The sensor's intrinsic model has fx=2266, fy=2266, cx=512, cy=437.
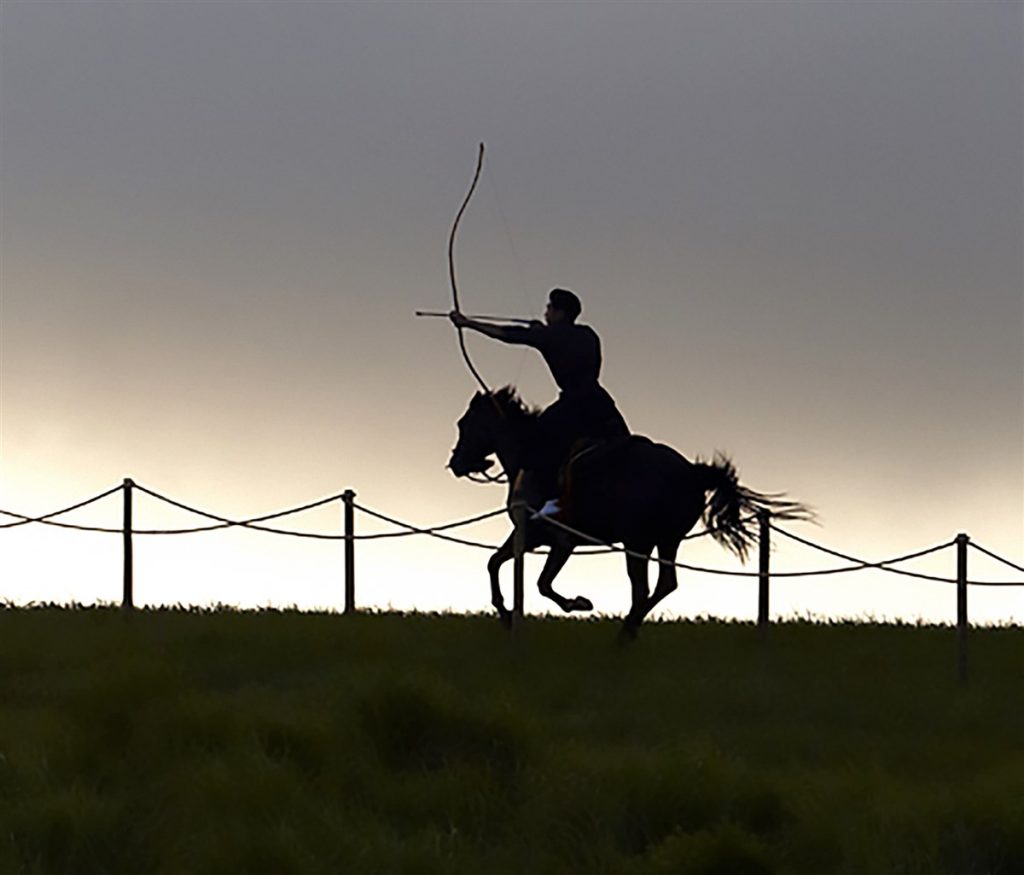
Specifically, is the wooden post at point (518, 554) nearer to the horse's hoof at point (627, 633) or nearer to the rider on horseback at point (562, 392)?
the rider on horseback at point (562, 392)

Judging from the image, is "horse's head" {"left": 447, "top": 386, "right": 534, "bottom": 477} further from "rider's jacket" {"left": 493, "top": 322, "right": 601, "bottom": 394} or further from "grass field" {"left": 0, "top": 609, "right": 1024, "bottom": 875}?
"grass field" {"left": 0, "top": 609, "right": 1024, "bottom": 875}

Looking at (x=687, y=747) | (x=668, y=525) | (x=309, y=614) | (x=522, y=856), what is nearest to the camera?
(x=522, y=856)

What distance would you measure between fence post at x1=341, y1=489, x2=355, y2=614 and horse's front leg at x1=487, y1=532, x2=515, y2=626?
140 cm

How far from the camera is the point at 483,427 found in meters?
17.4

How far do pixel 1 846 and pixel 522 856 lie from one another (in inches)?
103

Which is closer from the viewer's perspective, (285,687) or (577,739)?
(577,739)

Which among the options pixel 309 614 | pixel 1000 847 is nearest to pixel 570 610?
pixel 309 614

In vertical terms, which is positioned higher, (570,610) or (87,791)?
(570,610)

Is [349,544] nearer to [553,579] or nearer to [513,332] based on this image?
[553,579]

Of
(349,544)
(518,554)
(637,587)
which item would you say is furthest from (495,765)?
(349,544)

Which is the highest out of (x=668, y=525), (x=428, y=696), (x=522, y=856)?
(x=668, y=525)

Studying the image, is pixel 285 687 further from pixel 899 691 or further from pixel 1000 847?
pixel 1000 847

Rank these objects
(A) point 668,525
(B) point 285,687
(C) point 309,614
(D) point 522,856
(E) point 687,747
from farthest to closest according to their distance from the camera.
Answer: (C) point 309,614, (A) point 668,525, (B) point 285,687, (E) point 687,747, (D) point 522,856

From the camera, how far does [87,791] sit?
1201cm
